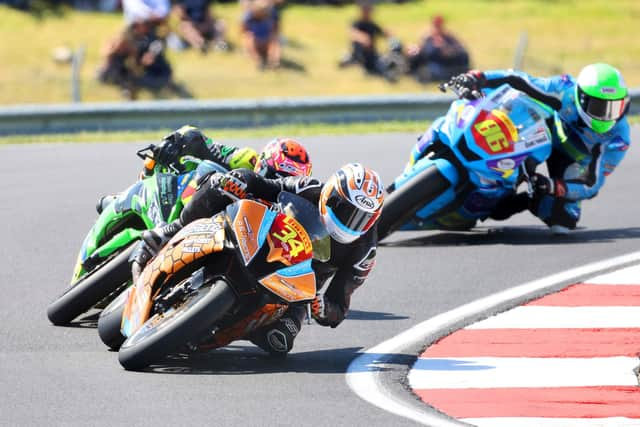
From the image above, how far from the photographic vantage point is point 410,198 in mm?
9977

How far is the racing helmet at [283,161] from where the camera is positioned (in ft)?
24.2

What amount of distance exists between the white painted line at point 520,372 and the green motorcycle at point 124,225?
5.26 ft

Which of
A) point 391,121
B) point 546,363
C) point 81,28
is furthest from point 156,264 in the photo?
point 81,28

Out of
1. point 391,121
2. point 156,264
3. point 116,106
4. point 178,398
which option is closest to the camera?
point 178,398

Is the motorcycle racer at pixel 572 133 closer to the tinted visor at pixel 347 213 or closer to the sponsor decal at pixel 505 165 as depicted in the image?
the sponsor decal at pixel 505 165

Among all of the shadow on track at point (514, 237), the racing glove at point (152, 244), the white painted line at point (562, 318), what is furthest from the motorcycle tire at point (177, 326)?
the shadow on track at point (514, 237)

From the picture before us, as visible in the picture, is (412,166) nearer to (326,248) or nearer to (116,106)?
(326,248)

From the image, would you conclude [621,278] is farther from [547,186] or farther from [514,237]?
[514,237]

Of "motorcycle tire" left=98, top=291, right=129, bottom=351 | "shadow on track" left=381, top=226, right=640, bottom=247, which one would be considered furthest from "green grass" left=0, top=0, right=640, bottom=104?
"motorcycle tire" left=98, top=291, right=129, bottom=351

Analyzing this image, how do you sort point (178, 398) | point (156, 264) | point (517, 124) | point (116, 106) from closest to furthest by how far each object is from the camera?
1. point (178, 398)
2. point (156, 264)
3. point (517, 124)
4. point (116, 106)

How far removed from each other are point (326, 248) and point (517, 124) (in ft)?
12.3

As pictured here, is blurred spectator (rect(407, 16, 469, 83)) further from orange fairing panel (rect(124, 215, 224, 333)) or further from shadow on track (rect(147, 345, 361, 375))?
orange fairing panel (rect(124, 215, 224, 333))

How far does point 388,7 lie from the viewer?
898 inches

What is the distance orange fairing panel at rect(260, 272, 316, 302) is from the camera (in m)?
6.31
